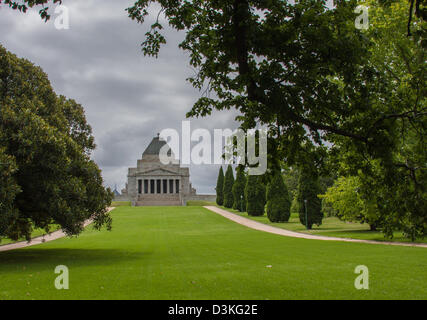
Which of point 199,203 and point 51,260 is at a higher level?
point 51,260

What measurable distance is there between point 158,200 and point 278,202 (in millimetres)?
47956

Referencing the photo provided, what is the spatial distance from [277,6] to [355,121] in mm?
3051

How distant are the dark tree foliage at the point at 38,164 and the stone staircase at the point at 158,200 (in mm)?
66153

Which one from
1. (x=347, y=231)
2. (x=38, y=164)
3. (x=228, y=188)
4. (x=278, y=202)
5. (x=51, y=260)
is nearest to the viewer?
(x=38, y=164)

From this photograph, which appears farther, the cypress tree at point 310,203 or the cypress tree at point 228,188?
the cypress tree at point 228,188

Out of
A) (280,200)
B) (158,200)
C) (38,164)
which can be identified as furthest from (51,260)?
(158,200)

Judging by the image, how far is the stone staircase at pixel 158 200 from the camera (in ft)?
286

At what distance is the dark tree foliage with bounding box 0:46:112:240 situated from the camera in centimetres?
1631

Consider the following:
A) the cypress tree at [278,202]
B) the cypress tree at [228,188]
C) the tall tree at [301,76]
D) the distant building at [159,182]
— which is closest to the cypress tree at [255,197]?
the cypress tree at [278,202]

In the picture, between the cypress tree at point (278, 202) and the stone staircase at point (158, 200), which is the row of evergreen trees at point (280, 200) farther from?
the stone staircase at point (158, 200)

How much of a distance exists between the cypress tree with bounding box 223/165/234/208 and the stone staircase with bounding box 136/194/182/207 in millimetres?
14659

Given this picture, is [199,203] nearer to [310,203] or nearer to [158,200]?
[158,200]

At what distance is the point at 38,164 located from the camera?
55.8 ft
